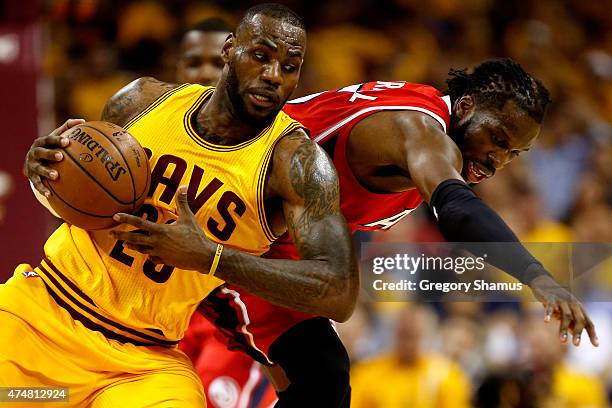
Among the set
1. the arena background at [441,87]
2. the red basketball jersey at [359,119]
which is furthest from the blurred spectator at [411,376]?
the red basketball jersey at [359,119]

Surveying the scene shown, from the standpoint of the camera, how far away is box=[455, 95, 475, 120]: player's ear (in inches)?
166

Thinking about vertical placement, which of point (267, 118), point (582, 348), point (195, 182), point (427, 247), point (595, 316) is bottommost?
point (582, 348)

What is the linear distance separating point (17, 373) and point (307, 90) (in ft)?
17.4

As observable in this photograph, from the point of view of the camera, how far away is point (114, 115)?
4.04 meters

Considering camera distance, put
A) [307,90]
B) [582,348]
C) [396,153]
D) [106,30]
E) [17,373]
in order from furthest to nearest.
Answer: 1. [106,30]
2. [307,90]
3. [582,348]
4. [396,153]
5. [17,373]

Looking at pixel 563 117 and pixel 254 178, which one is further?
pixel 563 117

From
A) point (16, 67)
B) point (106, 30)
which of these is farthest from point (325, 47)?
point (16, 67)

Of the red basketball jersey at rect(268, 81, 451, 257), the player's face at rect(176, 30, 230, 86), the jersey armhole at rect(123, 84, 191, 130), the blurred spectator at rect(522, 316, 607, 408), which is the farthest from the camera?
the blurred spectator at rect(522, 316, 607, 408)

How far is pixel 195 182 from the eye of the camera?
372 cm

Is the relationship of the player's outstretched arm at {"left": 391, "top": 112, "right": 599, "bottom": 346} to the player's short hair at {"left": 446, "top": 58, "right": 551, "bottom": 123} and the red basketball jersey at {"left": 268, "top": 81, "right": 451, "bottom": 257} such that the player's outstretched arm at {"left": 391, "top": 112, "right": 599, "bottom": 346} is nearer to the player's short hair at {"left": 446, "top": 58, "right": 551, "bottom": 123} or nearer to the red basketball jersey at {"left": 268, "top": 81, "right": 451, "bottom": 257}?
the red basketball jersey at {"left": 268, "top": 81, "right": 451, "bottom": 257}

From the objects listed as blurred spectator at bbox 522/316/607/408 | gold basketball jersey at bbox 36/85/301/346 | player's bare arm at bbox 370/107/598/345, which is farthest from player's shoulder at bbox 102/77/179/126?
blurred spectator at bbox 522/316/607/408

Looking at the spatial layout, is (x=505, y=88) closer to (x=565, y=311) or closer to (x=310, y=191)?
(x=310, y=191)

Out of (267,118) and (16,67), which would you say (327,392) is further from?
(16,67)

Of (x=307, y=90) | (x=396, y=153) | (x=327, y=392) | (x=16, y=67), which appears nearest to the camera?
(x=396, y=153)
